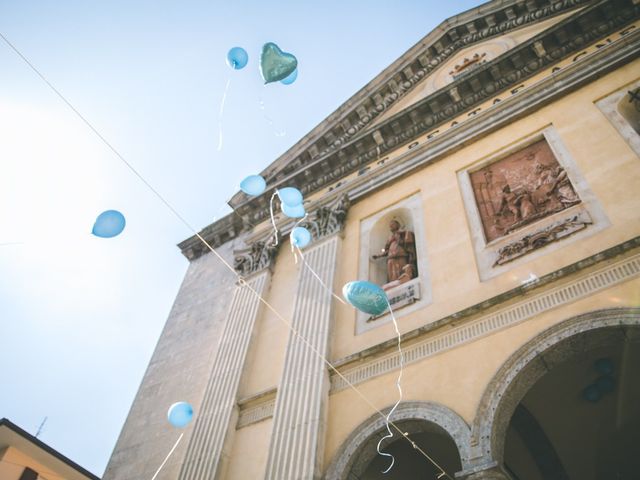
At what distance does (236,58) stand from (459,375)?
19.0ft

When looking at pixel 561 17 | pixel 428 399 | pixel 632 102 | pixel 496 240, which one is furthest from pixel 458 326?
pixel 561 17

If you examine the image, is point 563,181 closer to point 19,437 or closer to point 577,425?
point 577,425

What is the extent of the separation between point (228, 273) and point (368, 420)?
291 inches

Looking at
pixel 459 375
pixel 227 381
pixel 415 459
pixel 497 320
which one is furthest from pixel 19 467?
pixel 497 320

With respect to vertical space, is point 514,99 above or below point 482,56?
below

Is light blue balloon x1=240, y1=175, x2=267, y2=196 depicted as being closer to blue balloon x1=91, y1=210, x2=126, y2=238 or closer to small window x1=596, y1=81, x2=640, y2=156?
blue balloon x1=91, y1=210, x2=126, y2=238

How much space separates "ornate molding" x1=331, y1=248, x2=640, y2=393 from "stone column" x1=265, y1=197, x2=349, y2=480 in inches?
17.3

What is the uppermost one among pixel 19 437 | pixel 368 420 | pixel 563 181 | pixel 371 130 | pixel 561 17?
pixel 561 17

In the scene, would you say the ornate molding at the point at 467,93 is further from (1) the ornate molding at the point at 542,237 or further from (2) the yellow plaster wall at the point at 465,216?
(1) the ornate molding at the point at 542,237

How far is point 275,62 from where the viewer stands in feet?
26.8

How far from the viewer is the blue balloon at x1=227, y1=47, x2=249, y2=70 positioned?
808 centimetres

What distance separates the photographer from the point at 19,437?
6746 millimetres

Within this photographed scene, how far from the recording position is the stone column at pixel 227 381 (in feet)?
26.7

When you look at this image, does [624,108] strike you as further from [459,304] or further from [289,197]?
[289,197]
